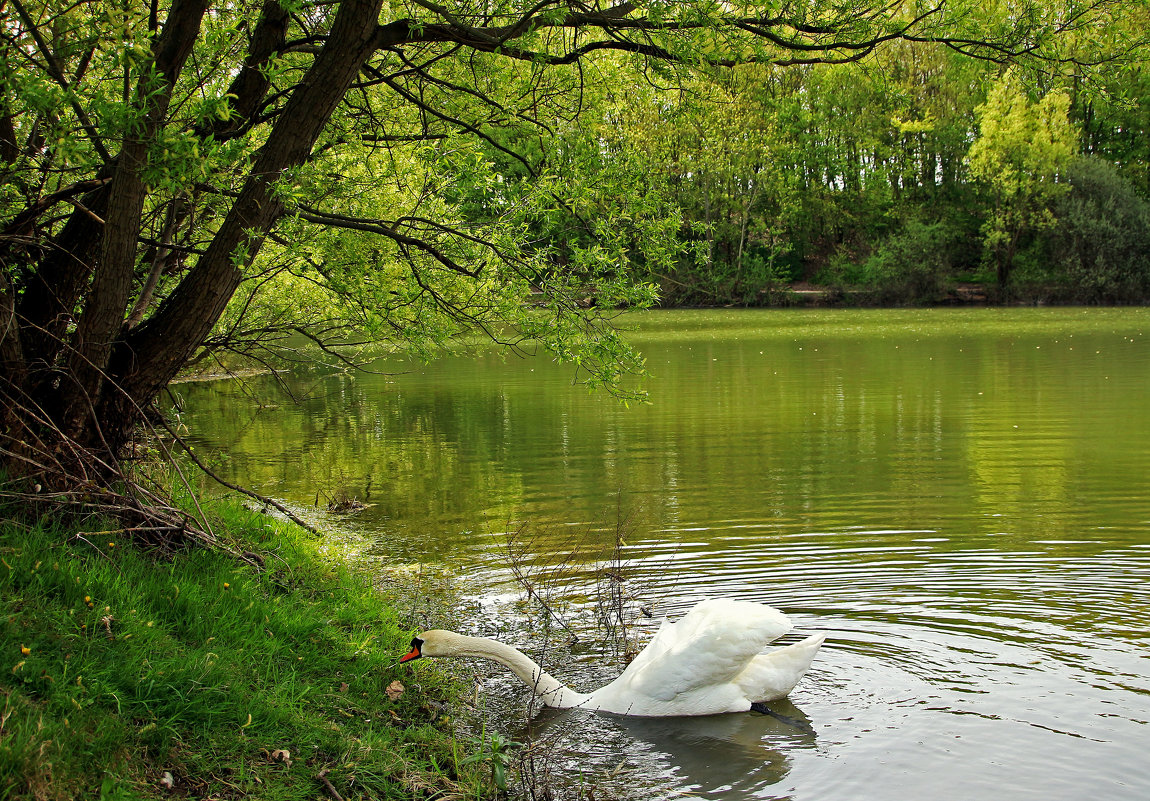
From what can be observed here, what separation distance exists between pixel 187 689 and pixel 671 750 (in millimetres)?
3021

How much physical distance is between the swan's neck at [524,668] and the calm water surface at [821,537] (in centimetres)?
18

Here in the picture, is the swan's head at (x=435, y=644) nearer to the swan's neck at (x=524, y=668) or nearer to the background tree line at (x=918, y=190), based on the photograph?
the swan's neck at (x=524, y=668)

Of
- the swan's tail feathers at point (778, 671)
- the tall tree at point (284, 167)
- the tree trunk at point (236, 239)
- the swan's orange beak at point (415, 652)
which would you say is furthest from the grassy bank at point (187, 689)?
the swan's tail feathers at point (778, 671)

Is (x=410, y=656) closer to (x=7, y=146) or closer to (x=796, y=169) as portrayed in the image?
(x=7, y=146)

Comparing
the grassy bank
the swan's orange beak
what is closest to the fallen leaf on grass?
the grassy bank

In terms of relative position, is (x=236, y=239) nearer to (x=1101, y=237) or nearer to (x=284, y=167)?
(x=284, y=167)

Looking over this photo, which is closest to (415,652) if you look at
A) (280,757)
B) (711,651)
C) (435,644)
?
(435,644)

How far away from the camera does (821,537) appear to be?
35.3 feet

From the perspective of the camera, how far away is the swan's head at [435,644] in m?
6.41

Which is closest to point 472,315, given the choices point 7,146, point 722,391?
point 7,146

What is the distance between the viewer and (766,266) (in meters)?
64.9

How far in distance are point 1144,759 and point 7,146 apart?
27.3 ft

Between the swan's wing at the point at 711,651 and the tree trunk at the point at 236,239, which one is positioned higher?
the tree trunk at the point at 236,239

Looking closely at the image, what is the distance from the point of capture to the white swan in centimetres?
636
